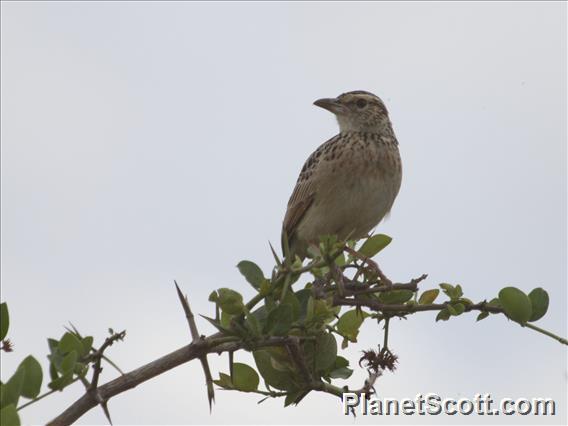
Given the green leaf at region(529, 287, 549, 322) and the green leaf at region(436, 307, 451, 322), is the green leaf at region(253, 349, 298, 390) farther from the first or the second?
the green leaf at region(529, 287, 549, 322)

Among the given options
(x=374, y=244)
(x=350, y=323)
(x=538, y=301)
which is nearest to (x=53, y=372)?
(x=350, y=323)

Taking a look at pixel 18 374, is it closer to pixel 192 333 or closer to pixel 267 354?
pixel 192 333

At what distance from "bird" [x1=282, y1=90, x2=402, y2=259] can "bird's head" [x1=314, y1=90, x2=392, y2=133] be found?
42cm

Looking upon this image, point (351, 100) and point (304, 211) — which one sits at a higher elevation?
point (351, 100)

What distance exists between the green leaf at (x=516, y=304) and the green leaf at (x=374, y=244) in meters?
1.01

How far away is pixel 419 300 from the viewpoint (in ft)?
16.9

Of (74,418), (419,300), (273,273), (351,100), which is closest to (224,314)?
(273,273)

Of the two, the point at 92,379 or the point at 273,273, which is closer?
the point at 92,379

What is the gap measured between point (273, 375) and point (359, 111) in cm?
548

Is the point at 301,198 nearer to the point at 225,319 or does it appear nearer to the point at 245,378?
the point at 245,378

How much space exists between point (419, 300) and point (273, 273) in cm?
144

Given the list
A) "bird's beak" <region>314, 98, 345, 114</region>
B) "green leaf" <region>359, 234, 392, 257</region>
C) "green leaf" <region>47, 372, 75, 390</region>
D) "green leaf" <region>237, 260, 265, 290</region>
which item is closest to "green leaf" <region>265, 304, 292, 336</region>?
"green leaf" <region>237, 260, 265, 290</region>

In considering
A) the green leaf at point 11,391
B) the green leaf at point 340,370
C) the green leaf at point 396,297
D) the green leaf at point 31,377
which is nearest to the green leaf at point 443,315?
the green leaf at point 396,297

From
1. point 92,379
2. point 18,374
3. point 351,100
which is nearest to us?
point 18,374
